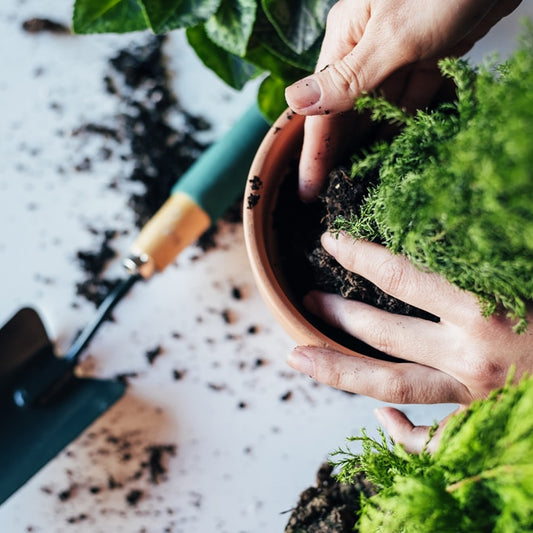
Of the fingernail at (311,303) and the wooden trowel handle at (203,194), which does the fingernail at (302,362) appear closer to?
the fingernail at (311,303)

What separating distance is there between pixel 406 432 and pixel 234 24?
0.57m

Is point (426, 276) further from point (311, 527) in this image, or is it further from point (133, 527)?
point (133, 527)

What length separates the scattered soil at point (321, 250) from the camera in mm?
702

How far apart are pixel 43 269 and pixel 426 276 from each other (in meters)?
0.74

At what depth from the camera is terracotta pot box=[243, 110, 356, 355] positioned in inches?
27.8

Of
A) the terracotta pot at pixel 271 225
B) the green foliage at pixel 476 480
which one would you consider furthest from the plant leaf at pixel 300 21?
the green foliage at pixel 476 480

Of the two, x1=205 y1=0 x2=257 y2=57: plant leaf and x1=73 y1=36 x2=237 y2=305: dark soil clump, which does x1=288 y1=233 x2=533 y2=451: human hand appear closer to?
x1=205 y1=0 x2=257 y2=57: plant leaf

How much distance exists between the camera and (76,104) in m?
1.13

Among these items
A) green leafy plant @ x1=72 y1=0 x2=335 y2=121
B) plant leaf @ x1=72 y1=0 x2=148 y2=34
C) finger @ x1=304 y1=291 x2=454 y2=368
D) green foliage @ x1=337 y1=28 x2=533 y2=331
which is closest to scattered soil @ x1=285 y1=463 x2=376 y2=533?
finger @ x1=304 y1=291 x2=454 y2=368

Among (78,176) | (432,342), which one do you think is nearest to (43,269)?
(78,176)

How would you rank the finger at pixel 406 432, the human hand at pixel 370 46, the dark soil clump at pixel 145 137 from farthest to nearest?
the dark soil clump at pixel 145 137, the finger at pixel 406 432, the human hand at pixel 370 46

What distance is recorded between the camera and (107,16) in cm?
82

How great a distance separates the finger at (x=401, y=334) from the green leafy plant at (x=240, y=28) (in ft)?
1.11

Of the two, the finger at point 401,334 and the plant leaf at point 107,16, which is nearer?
the finger at point 401,334
